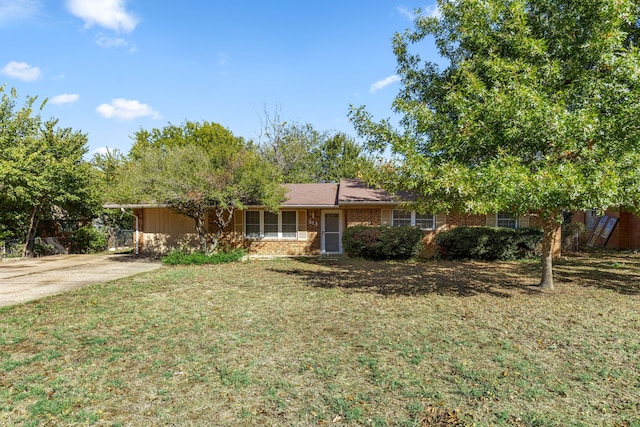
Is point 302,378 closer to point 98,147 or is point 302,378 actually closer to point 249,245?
point 249,245

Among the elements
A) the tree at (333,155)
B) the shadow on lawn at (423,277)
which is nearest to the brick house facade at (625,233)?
the shadow on lawn at (423,277)

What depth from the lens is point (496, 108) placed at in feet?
21.6

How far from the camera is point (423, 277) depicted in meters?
11.2

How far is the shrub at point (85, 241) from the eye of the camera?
20109 mm

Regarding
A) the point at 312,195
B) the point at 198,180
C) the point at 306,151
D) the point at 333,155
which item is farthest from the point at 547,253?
the point at 333,155

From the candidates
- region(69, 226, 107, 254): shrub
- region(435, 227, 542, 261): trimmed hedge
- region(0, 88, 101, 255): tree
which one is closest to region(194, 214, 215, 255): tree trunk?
region(0, 88, 101, 255): tree

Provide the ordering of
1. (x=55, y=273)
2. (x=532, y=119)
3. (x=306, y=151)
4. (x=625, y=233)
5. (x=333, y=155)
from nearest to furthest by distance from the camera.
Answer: (x=532, y=119) → (x=55, y=273) → (x=625, y=233) → (x=306, y=151) → (x=333, y=155)

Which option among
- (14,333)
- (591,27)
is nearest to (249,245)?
(14,333)

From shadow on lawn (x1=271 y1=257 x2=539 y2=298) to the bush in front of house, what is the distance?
0.49 metres

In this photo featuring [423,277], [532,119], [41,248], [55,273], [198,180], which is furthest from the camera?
[41,248]

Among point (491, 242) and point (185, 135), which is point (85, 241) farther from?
point (491, 242)

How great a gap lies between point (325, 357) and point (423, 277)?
6.90 metres

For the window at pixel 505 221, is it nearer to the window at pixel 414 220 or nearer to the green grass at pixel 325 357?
the window at pixel 414 220

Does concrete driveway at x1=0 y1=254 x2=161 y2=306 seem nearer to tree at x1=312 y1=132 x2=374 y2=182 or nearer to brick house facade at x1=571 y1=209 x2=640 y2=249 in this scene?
brick house facade at x1=571 y1=209 x2=640 y2=249
